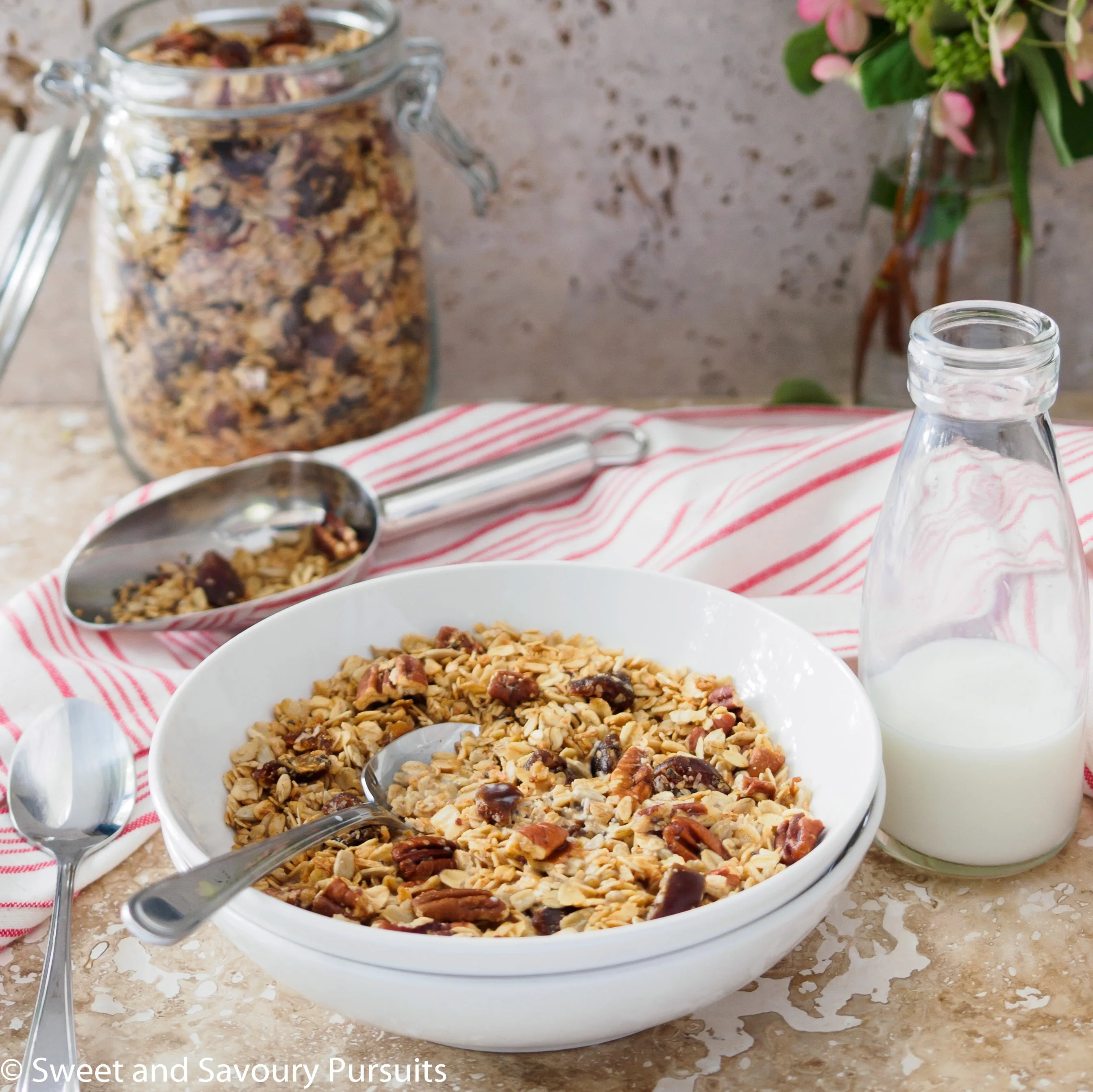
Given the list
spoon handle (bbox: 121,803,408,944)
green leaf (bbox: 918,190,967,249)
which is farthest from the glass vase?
spoon handle (bbox: 121,803,408,944)

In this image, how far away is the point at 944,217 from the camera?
977mm

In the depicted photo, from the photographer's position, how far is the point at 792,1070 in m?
0.54

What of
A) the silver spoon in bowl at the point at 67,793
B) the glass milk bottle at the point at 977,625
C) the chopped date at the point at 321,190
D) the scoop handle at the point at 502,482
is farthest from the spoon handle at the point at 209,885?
the chopped date at the point at 321,190

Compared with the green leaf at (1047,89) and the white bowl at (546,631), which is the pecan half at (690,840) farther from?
the green leaf at (1047,89)

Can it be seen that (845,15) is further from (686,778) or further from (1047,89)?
(686,778)

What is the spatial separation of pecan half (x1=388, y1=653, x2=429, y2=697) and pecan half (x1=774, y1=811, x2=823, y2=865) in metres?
0.21

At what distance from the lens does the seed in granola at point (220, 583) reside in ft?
2.85

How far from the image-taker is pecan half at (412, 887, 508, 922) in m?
0.52

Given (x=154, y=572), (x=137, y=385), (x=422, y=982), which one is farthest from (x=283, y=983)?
(x=137, y=385)

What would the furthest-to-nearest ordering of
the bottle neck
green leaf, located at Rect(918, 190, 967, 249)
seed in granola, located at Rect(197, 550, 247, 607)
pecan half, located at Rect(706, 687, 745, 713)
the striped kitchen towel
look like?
green leaf, located at Rect(918, 190, 967, 249) < seed in granola, located at Rect(197, 550, 247, 607) < the striped kitchen towel < pecan half, located at Rect(706, 687, 745, 713) < the bottle neck

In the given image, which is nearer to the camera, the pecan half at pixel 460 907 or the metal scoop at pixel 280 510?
the pecan half at pixel 460 907

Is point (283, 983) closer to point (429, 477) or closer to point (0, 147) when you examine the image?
point (429, 477)

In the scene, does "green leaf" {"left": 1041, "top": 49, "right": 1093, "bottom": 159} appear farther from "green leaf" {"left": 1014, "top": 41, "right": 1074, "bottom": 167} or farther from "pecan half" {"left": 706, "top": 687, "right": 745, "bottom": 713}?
"pecan half" {"left": 706, "top": 687, "right": 745, "bottom": 713}

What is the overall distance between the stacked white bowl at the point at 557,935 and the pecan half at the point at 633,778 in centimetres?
7
